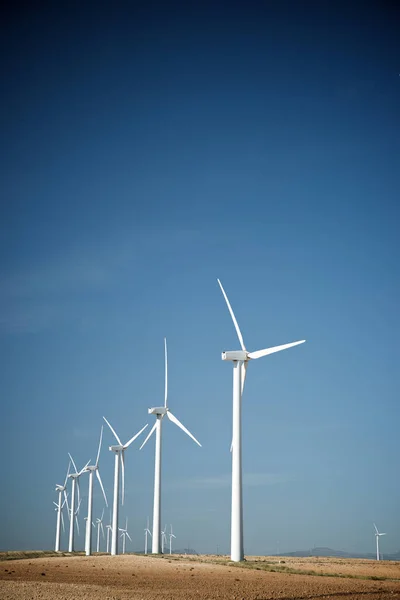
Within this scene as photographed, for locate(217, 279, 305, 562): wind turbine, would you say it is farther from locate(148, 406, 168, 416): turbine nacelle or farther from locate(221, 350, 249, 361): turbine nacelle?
locate(148, 406, 168, 416): turbine nacelle

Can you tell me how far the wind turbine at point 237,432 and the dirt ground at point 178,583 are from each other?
5.64 meters

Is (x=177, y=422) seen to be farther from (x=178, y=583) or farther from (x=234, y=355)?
(x=178, y=583)

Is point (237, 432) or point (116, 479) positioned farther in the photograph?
point (116, 479)

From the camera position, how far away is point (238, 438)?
6525 cm

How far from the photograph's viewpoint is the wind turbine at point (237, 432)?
62.7 meters

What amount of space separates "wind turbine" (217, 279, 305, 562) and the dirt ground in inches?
222

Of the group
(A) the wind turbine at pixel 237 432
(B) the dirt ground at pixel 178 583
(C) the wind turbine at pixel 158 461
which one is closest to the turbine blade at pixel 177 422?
(C) the wind turbine at pixel 158 461

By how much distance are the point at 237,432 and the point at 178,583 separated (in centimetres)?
2486

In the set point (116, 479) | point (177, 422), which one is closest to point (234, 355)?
point (177, 422)

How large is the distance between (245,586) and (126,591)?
24.5 feet

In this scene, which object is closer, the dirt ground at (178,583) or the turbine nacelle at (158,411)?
the dirt ground at (178,583)

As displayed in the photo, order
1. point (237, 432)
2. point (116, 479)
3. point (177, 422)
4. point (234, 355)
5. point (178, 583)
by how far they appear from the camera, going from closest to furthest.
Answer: point (178, 583), point (237, 432), point (234, 355), point (177, 422), point (116, 479)

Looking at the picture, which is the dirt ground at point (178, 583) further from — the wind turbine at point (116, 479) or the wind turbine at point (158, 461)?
the wind turbine at point (116, 479)

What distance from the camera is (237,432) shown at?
65.7m
